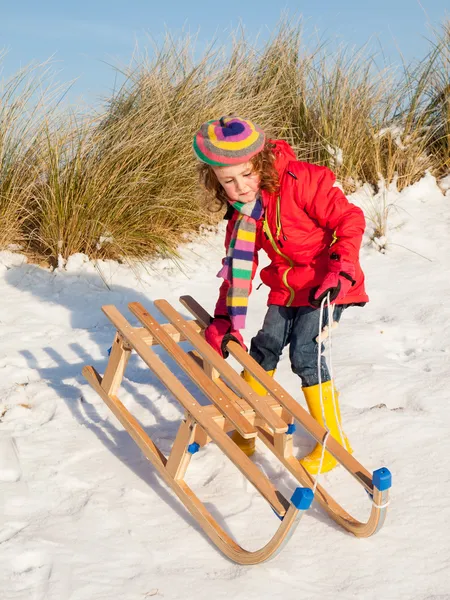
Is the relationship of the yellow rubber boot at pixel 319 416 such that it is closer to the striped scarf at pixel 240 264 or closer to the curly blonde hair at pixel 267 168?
the striped scarf at pixel 240 264

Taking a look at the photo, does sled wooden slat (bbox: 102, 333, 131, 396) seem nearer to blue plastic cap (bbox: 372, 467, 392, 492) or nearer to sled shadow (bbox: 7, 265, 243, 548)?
sled shadow (bbox: 7, 265, 243, 548)

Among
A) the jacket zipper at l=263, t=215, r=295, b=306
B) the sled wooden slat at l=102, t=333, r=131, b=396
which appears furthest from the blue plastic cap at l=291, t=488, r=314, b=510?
the sled wooden slat at l=102, t=333, r=131, b=396

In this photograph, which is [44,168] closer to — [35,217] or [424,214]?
[35,217]

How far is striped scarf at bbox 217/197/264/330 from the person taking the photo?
9.24ft

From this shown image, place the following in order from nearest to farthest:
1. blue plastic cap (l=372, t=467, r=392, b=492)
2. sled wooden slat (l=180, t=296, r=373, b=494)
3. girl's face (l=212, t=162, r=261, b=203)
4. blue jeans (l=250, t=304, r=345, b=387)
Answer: blue plastic cap (l=372, t=467, r=392, b=492), sled wooden slat (l=180, t=296, r=373, b=494), girl's face (l=212, t=162, r=261, b=203), blue jeans (l=250, t=304, r=345, b=387)

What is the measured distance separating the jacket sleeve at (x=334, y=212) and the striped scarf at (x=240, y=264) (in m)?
0.25

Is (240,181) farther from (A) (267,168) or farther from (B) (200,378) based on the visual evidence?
(B) (200,378)

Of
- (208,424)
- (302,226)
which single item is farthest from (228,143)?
(208,424)

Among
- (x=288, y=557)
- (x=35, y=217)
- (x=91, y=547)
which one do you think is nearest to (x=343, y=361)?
(x=288, y=557)

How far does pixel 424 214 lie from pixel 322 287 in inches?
148

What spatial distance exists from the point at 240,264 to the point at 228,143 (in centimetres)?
51

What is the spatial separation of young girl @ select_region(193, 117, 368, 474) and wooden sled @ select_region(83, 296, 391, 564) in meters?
0.17

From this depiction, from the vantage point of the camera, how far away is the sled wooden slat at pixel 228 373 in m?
2.44

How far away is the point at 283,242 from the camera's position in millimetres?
2775
